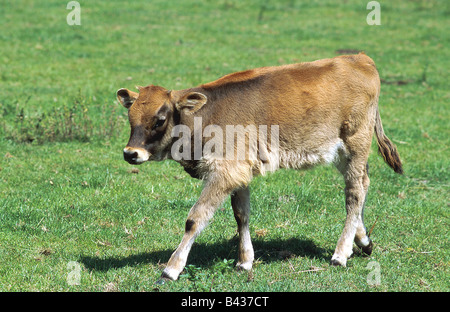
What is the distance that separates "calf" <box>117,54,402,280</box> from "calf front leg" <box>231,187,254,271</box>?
1 cm

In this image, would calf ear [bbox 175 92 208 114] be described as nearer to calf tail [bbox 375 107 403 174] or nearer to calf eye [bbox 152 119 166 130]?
calf eye [bbox 152 119 166 130]

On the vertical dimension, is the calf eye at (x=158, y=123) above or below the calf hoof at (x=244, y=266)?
above

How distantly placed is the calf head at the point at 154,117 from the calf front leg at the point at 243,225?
3.18 ft

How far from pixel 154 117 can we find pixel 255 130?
109 centimetres

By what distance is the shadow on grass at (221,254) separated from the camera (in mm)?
6352

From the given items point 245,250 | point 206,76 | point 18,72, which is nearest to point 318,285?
point 245,250

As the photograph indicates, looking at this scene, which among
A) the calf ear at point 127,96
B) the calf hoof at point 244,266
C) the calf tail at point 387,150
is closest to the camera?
the calf ear at point 127,96

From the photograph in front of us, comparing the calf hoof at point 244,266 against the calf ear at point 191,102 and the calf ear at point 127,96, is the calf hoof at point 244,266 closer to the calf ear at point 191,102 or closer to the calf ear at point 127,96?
the calf ear at point 191,102

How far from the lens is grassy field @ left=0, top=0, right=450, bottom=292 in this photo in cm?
615

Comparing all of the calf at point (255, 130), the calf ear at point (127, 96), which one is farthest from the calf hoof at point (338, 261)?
the calf ear at point (127, 96)

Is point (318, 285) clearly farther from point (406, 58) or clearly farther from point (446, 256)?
point (406, 58)

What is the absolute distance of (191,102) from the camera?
236 inches

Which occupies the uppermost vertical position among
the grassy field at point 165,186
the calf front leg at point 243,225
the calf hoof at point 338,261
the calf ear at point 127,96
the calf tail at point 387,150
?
the calf ear at point 127,96

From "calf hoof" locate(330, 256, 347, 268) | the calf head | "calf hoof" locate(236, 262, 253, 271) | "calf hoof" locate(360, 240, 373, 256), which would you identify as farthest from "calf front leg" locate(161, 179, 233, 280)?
"calf hoof" locate(360, 240, 373, 256)
